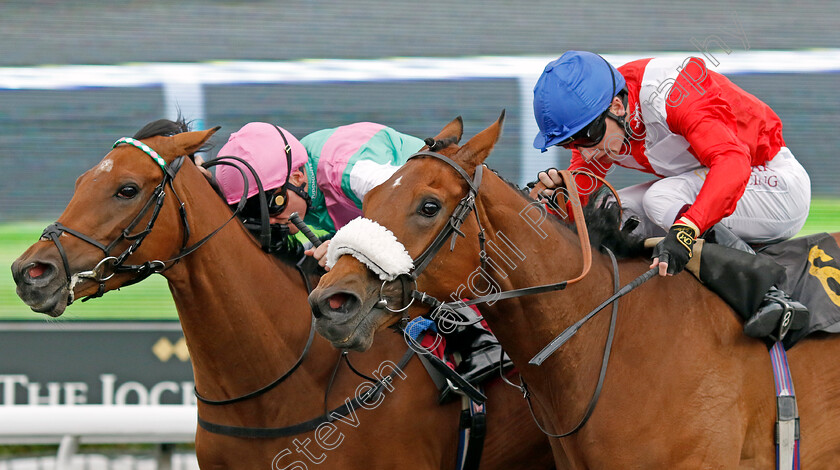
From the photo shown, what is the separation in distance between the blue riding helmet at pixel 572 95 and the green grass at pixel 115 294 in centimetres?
263

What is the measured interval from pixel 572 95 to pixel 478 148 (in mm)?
495

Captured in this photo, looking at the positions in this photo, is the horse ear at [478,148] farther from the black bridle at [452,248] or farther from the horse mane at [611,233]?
the horse mane at [611,233]

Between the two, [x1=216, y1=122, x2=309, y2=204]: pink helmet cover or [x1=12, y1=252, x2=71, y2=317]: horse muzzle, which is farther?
[x1=216, y1=122, x2=309, y2=204]: pink helmet cover

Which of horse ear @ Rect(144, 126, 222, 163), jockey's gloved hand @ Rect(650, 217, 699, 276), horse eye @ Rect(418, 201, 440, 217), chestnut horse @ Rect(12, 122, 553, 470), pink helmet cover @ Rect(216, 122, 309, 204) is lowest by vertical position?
chestnut horse @ Rect(12, 122, 553, 470)

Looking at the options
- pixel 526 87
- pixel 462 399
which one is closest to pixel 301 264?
pixel 462 399

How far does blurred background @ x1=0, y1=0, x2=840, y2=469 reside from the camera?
450 cm

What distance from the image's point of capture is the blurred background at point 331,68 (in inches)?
177

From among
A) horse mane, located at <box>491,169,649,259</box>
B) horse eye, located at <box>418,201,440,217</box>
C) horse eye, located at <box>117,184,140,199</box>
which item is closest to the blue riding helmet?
horse mane, located at <box>491,169,649,259</box>

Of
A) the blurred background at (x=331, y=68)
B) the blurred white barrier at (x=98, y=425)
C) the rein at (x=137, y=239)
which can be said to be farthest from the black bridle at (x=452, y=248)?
the blurred background at (x=331, y=68)

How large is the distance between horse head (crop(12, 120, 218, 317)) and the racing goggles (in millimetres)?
1206

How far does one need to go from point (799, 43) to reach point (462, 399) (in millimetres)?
3197

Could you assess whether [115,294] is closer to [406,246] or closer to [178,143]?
[178,143]

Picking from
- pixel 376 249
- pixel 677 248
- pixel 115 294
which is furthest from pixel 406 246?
pixel 115 294

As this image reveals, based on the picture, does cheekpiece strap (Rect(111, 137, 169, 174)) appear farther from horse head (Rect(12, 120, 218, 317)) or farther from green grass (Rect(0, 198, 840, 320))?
green grass (Rect(0, 198, 840, 320))
